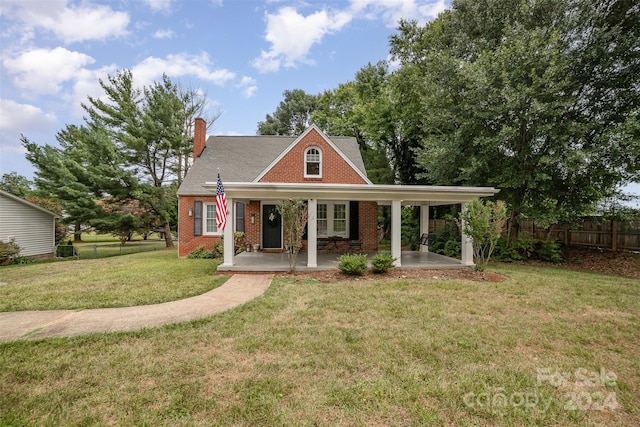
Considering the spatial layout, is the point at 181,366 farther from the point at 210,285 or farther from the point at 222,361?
the point at 210,285

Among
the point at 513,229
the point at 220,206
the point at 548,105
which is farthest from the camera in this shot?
the point at 513,229

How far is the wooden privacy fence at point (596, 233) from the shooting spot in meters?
11.3

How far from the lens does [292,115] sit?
34219mm

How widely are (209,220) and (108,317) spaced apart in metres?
9.12

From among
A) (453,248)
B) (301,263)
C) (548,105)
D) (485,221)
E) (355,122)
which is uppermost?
(355,122)

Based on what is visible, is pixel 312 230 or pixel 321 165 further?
pixel 321 165

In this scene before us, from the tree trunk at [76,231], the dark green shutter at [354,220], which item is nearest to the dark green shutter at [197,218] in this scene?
the dark green shutter at [354,220]

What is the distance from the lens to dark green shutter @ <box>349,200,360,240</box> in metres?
12.7

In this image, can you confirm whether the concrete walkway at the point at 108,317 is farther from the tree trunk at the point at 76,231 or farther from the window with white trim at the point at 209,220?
the tree trunk at the point at 76,231

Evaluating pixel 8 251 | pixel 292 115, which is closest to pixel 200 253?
pixel 8 251

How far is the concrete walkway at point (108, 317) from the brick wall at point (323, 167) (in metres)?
7.32

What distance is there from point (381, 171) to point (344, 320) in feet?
52.1

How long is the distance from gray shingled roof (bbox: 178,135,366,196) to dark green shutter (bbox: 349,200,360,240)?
2.47 meters

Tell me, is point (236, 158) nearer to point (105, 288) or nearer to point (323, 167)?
point (323, 167)
